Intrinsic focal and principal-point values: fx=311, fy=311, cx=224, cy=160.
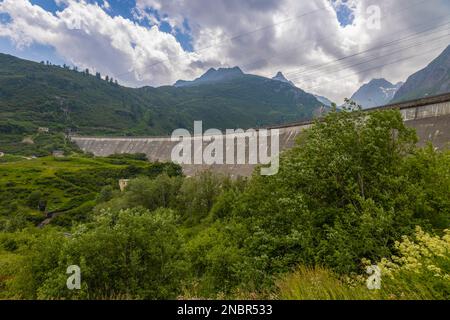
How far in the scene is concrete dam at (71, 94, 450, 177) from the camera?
1656 inches

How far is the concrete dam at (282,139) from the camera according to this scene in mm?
42062

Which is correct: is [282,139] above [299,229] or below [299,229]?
above

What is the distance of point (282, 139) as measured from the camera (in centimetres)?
7188

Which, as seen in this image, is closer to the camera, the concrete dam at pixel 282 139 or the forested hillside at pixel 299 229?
the forested hillside at pixel 299 229

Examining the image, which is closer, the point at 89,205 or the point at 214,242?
the point at 214,242

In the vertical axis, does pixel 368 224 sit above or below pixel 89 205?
above

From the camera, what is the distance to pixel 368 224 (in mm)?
11102

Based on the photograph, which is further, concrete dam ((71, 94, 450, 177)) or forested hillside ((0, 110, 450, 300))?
concrete dam ((71, 94, 450, 177))

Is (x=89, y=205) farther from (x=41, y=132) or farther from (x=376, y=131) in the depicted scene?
(x=41, y=132)

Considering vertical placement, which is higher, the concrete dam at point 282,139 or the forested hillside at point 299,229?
the concrete dam at point 282,139

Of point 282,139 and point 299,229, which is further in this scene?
point 282,139

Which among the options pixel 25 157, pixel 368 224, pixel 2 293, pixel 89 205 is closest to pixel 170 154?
pixel 89 205

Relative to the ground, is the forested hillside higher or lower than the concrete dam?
lower

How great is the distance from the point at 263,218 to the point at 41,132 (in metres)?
190
